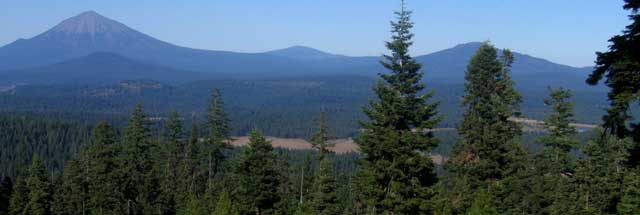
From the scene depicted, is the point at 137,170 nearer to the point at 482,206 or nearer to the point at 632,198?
the point at 482,206

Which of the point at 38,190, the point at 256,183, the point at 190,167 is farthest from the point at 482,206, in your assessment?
the point at 190,167

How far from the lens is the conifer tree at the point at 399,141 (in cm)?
2117

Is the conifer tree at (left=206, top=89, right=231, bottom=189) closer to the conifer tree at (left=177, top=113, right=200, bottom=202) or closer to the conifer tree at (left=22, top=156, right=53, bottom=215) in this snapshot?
the conifer tree at (left=177, top=113, right=200, bottom=202)

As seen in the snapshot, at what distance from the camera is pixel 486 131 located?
26578 mm

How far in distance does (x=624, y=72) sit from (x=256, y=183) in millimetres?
23174

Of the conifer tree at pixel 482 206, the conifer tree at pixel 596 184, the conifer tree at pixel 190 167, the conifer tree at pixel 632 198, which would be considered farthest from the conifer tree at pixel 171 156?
the conifer tree at pixel 632 198

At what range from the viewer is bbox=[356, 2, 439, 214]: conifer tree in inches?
834

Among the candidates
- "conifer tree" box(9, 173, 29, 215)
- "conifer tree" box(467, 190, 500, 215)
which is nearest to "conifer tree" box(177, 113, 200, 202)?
"conifer tree" box(9, 173, 29, 215)

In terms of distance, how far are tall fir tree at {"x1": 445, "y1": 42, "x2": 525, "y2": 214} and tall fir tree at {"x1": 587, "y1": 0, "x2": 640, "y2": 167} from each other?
43.6ft

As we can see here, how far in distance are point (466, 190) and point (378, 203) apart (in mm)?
6709

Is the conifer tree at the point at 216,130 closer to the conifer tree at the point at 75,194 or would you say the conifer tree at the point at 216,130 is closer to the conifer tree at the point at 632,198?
the conifer tree at the point at 75,194

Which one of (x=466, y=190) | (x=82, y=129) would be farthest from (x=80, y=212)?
(x=82, y=129)

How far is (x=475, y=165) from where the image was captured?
26.8 meters

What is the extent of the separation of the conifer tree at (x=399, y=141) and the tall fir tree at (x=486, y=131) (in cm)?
551
